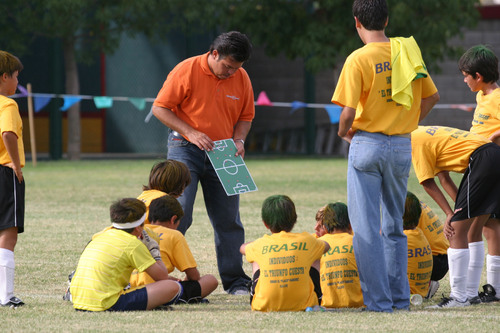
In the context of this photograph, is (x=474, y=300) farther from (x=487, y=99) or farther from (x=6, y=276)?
(x=6, y=276)

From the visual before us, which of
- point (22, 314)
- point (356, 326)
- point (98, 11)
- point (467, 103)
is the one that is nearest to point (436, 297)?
point (356, 326)

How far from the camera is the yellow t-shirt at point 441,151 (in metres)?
5.59

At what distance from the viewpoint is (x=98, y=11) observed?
22.6 m

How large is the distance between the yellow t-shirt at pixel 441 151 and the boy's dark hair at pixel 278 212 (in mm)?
889

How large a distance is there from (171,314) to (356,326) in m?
1.15

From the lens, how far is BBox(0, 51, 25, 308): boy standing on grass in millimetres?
5492

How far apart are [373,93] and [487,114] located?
1.23 m

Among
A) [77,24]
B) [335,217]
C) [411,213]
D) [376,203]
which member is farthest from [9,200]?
[77,24]

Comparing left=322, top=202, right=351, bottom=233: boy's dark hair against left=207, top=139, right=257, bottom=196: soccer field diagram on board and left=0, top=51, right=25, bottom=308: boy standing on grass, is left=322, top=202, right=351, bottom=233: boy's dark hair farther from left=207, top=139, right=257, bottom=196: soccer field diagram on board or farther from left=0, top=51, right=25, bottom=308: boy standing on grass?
left=0, top=51, right=25, bottom=308: boy standing on grass

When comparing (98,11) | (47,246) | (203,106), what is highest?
(98,11)

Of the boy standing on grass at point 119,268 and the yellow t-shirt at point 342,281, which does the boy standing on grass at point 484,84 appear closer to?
the yellow t-shirt at point 342,281

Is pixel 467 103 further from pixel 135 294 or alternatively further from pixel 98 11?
pixel 135 294

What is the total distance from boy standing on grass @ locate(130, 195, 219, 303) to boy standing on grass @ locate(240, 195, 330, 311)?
518mm

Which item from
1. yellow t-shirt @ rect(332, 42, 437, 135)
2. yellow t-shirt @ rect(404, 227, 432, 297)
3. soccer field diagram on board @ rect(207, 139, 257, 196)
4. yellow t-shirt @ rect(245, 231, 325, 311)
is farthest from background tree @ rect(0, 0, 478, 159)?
yellow t-shirt @ rect(332, 42, 437, 135)
